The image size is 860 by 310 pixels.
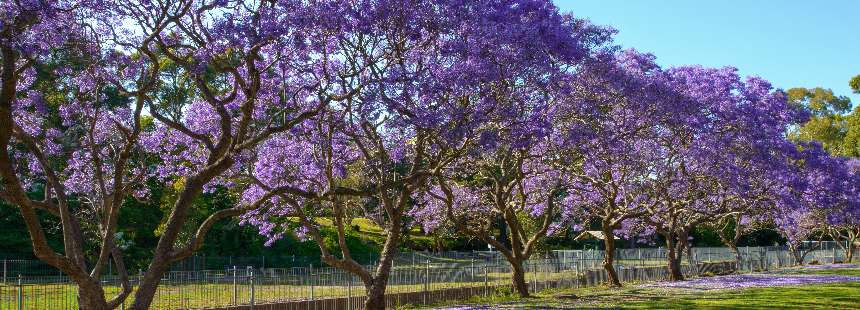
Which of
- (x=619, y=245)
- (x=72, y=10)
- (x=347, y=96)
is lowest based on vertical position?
(x=619, y=245)

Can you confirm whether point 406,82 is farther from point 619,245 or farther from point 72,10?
point 619,245

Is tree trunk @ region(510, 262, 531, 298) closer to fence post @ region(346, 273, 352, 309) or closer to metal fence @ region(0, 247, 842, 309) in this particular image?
metal fence @ region(0, 247, 842, 309)

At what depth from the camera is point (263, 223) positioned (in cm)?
1794

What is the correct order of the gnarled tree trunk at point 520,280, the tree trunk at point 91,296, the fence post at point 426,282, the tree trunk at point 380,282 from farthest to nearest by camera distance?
the gnarled tree trunk at point 520,280
the fence post at point 426,282
the tree trunk at point 380,282
the tree trunk at point 91,296

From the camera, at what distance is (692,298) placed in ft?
71.3

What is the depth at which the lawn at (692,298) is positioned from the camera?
1905 centimetres

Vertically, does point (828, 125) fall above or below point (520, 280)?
above

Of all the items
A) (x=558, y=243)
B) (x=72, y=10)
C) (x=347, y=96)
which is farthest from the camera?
(x=558, y=243)

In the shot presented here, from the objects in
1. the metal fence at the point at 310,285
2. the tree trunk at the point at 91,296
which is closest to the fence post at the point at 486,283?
→ the metal fence at the point at 310,285

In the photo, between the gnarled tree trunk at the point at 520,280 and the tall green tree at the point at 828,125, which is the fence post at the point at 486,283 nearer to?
the gnarled tree trunk at the point at 520,280

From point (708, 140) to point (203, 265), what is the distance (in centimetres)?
1825

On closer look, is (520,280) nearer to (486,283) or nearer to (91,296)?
(486,283)

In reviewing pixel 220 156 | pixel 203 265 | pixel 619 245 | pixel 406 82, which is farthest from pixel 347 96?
pixel 619 245

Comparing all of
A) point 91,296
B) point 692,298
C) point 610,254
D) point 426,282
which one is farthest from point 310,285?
point 610,254
